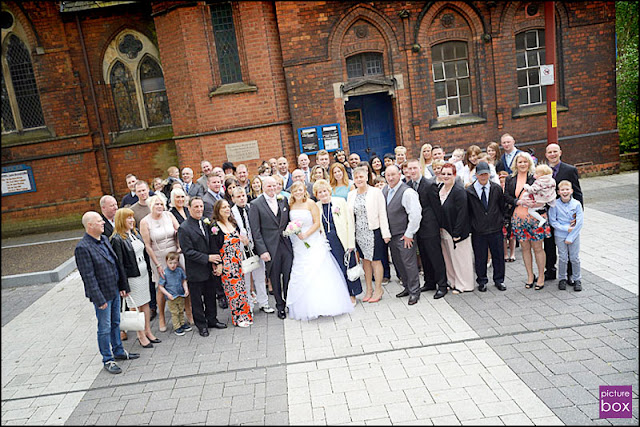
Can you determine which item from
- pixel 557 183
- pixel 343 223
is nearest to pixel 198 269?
pixel 343 223

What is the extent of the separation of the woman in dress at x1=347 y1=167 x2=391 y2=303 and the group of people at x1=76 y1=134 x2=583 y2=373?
0.02m

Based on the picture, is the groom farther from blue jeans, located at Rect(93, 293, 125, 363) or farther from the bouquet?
blue jeans, located at Rect(93, 293, 125, 363)

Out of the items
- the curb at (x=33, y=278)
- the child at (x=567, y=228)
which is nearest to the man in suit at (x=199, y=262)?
the child at (x=567, y=228)

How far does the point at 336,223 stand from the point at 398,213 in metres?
0.91

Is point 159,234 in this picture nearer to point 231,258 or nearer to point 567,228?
point 231,258

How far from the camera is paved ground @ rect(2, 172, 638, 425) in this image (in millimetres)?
4543

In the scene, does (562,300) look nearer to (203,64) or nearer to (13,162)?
(203,64)

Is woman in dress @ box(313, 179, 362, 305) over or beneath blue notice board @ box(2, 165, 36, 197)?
beneath

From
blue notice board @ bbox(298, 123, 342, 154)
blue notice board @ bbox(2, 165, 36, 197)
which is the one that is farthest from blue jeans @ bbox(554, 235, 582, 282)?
blue notice board @ bbox(2, 165, 36, 197)

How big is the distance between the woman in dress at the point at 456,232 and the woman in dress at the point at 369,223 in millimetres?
919

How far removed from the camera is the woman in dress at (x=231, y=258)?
6.67 metres

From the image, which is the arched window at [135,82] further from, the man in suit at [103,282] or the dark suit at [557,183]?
the dark suit at [557,183]

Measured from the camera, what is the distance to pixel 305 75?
1347cm

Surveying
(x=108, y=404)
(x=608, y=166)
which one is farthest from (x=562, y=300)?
(x=608, y=166)
